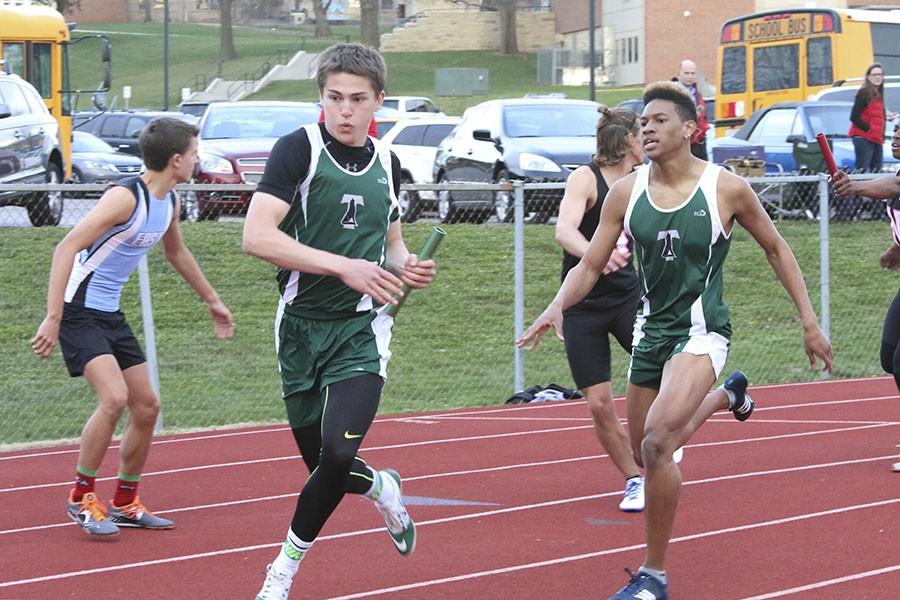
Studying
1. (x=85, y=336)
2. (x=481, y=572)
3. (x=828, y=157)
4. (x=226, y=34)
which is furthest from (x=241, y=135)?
(x=226, y=34)

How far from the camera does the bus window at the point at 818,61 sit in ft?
83.1

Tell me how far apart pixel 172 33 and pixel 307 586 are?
84.1 metres

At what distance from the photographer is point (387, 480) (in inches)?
232

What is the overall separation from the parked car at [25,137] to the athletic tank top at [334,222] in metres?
13.6

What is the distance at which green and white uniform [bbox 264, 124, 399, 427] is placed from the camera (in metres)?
5.41

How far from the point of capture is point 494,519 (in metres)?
7.51

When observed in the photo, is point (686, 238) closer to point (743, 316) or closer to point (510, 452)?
point (510, 452)

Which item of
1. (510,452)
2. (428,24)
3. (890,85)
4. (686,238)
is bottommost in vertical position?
(510,452)

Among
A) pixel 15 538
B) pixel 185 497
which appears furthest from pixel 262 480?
pixel 15 538

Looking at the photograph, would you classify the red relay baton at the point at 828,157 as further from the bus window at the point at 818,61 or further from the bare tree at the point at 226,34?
the bare tree at the point at 226,34

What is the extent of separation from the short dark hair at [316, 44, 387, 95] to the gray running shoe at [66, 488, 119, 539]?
8.94 feet

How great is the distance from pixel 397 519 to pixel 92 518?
1940 mm

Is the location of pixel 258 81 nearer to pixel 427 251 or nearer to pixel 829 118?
pixel 829 118

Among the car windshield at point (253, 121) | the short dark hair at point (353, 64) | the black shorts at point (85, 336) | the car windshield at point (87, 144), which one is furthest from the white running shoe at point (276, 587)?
the car windshield at point (87, 144)
